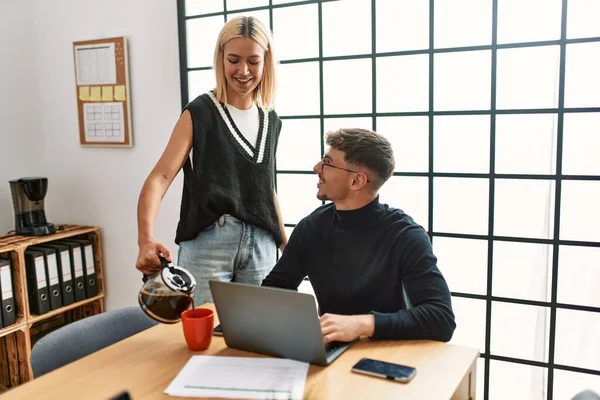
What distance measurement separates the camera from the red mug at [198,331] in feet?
4.75

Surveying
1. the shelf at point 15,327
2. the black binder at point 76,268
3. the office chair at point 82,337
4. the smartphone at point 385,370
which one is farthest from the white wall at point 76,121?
the smartphone at point 385,370

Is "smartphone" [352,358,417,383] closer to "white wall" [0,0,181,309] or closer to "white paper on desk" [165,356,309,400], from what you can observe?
"white paper on desk" [165,356,309,400]

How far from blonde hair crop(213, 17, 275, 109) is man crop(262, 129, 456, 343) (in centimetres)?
53

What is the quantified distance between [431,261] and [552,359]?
114cm

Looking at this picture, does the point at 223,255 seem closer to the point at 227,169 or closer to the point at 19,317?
the point at 227,169

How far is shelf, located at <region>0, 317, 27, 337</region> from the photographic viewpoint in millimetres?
2943

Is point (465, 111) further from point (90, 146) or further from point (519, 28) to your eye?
point (90, 146)


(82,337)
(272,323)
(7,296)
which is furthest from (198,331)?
(7,296)

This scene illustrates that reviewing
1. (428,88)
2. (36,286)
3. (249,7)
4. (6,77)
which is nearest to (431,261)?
(428,88)

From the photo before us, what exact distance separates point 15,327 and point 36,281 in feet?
0.82

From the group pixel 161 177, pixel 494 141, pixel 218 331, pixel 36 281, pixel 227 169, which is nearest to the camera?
pixel 218 331

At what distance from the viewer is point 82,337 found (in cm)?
167

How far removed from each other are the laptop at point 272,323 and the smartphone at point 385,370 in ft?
0.24

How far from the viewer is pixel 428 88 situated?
2.51 metres
